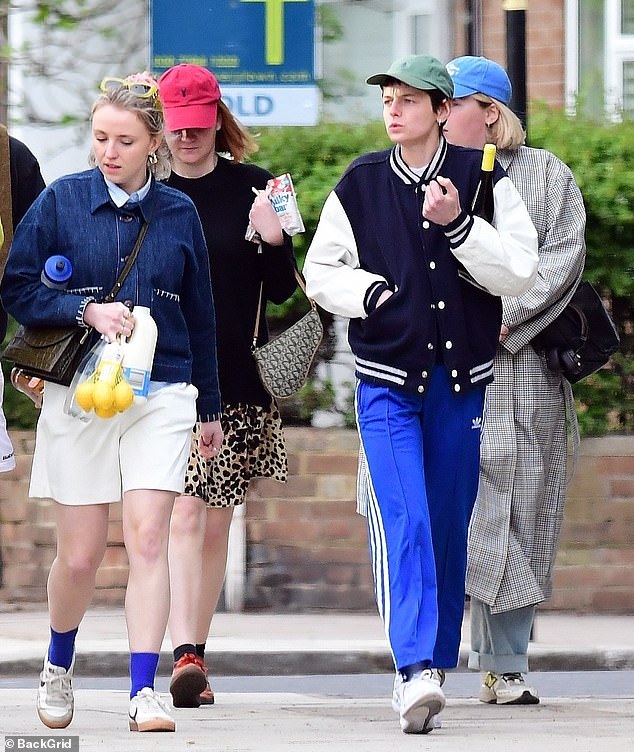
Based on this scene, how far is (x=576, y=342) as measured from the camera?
21.6ft

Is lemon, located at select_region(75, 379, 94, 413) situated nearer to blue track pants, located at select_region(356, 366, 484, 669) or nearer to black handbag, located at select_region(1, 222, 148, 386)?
black handbag, located at select_region(1, 222, 148, 386)

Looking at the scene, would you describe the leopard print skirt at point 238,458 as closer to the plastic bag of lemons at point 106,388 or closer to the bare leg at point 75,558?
the bare leg at point 75,558

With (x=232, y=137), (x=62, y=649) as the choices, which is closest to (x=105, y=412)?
(x=62, y=649)

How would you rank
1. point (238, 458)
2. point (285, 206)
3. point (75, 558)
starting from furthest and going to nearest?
1. point (238, 458)
2. point (285, 206)
3. point (75, 558)

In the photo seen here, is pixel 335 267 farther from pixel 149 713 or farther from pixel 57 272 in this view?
pixel 149 713

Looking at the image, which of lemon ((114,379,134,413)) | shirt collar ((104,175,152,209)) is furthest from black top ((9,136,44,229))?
lemon ((114,379,134,413))

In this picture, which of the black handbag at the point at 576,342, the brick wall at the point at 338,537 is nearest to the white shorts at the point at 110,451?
the black handbag at the point at 576,342

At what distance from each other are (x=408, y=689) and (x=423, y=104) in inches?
69.9

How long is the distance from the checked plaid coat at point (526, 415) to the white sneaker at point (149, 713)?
1483 millimetres

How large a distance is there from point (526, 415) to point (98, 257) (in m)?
1.80

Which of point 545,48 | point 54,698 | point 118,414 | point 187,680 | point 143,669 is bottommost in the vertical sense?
point 187,680

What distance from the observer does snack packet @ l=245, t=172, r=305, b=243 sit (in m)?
6.49

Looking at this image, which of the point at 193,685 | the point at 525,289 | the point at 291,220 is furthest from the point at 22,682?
the point at 525,289

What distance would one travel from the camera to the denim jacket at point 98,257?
5504mm
